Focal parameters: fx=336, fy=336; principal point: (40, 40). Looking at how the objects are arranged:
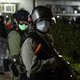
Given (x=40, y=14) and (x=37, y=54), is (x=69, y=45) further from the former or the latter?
(x=37, y=54)

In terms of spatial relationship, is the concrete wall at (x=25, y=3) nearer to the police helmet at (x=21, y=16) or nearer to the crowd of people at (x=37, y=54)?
the police helmet at (x=21, y=16)

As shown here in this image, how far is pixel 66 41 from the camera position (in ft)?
27.7

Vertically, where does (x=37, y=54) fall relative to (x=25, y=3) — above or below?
above

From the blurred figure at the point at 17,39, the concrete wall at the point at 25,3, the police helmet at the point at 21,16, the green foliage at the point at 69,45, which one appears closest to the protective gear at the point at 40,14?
the blurred figure at the point at 17,39

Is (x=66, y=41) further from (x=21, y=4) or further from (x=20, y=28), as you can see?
(x=21, y=4)

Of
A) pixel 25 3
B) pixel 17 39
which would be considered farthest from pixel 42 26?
pixel 25 3

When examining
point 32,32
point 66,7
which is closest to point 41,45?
point 32,32

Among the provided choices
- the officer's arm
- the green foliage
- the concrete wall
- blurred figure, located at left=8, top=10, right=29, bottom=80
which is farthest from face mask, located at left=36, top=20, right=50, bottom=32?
the concrete wall

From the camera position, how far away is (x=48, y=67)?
396 centimetres

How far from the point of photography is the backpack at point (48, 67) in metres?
3.92

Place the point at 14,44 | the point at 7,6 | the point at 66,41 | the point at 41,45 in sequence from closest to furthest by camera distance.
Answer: the point at 41,45 < the point at 14,44 < the point at 66,41 < the point at 7,6

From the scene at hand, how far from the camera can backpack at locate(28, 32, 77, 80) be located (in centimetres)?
392

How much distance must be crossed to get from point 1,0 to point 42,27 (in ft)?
70.7

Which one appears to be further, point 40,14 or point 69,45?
point 69,45
